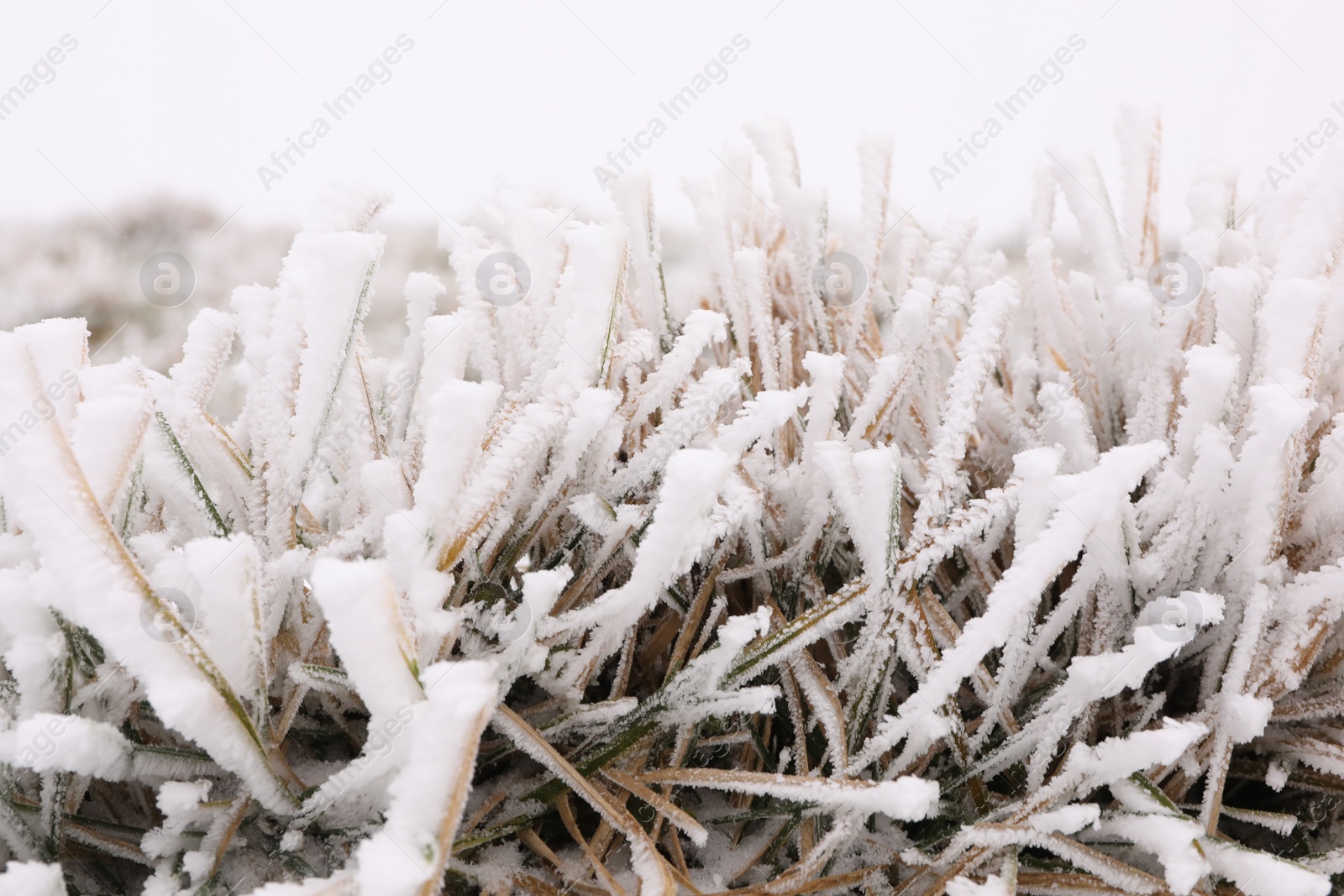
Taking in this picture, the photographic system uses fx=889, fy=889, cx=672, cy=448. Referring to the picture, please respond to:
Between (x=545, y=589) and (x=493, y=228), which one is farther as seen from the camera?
(x=493, y=228)

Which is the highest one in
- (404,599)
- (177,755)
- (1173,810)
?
(1173,810)

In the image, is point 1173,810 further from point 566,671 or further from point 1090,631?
point 566,671

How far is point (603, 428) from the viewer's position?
414mm

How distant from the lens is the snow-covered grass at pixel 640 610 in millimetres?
317

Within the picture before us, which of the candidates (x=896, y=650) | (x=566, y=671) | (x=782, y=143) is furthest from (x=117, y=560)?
(x=782, y=143)

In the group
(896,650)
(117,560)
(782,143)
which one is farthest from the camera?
(782,143)

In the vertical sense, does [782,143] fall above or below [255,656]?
above

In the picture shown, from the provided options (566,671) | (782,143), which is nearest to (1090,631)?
(566,671)

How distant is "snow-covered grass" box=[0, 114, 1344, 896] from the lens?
32cm

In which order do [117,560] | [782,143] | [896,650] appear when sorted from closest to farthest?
[117,560], [896,650], [782,143]

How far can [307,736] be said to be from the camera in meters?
0.39

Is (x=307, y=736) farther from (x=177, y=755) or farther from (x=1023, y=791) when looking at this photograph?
(x=1023, y=791)

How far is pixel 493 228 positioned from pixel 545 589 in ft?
1.18

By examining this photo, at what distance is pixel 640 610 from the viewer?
0.37 metres
